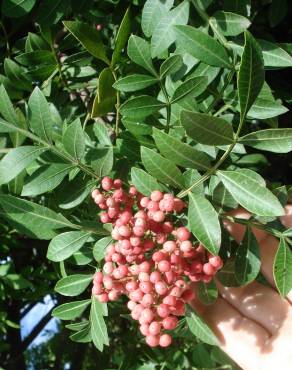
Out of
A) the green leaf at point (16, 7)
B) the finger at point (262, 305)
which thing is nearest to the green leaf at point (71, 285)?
the finger at point (262, 305)

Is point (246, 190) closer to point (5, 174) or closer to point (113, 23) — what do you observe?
point (5, 174)

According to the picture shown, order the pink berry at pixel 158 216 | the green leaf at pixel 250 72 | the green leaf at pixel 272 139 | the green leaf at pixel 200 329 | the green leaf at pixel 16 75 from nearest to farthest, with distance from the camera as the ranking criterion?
the green leaf at pixel 250 72 < the green leaf at pixel 272 139 < the pink berry at pixel 158 216 < the green leaf at pixel 200 329 < the green leaf at pixel 16 75

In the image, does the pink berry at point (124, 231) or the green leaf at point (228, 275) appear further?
the green leaf at point (228, 275)

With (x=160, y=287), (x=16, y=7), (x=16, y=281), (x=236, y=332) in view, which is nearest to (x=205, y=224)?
(x=160, y=287)

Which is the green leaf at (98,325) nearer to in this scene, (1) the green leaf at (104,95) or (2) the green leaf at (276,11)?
(1) the green leaf at (104,95)

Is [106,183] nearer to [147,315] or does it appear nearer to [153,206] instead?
[153,206]

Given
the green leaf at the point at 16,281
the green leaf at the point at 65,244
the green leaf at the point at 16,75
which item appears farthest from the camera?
the green leaf at the point at 16,281

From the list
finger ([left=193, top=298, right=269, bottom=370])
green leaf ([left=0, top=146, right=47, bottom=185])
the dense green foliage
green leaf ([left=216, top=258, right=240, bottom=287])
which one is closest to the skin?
finger ([left=193, top=298, right=269, bottom=370])
